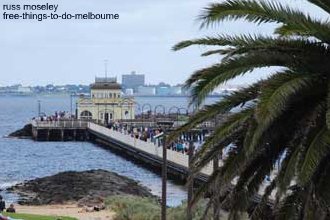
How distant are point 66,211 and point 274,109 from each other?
26.6 metres

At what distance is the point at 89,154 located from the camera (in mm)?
78000

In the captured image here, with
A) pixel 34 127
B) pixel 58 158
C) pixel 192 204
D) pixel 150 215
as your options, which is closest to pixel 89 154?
pixel 58 158

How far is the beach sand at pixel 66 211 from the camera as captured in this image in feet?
100

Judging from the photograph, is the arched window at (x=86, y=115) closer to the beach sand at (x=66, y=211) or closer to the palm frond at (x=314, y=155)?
the beach sand at (x=66, y=211)

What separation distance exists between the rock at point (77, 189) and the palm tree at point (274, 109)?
26778 mm

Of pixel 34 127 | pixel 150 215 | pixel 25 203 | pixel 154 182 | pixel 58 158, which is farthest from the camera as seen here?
pixel 34 127

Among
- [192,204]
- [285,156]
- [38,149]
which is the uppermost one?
[285,156]

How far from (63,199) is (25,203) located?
203cm

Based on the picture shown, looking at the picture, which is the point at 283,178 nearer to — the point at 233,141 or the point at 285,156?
the point at 285,156

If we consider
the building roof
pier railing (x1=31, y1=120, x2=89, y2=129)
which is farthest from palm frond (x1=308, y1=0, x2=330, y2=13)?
the building roof

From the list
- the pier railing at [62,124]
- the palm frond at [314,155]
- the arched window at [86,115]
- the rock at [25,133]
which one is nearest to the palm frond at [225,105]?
the palm frond at [314,155]

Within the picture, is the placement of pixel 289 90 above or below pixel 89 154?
above

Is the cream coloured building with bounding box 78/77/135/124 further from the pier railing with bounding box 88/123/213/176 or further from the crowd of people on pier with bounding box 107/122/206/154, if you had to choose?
the pier railing with bounding box 88/123/213/176

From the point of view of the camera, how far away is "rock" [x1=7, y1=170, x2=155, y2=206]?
1524 inches
